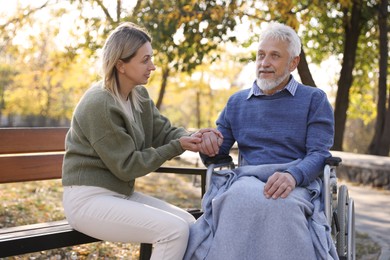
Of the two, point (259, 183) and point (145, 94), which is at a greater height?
point (145, 94)

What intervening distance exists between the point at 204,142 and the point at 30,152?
54.7 inches

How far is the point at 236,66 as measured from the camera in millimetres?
24000

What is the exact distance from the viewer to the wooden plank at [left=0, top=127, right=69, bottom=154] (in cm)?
378

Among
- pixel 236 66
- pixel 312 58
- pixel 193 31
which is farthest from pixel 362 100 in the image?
pixel 193 31

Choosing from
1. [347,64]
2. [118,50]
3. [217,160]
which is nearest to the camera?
[118,50]

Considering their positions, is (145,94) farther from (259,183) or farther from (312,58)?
(312,58)

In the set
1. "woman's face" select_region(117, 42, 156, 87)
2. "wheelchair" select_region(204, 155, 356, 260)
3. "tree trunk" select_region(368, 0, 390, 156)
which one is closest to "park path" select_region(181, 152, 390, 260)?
"wheelchair" select_region(204, 155, 356, 260)

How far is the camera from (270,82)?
335cm

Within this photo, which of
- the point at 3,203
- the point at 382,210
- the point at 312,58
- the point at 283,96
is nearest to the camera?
the point at 283,96

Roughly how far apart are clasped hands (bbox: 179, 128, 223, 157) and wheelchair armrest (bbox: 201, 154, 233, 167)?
0.21 feet

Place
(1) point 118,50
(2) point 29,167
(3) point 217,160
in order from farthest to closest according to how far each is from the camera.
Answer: (2) point 29,167
(3) point 217,160
(1) point 118,50

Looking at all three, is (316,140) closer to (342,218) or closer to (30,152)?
(342,218)

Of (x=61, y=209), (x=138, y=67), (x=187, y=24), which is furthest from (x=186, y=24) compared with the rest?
(x=138, y=67)

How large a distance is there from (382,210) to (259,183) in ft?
14.9
